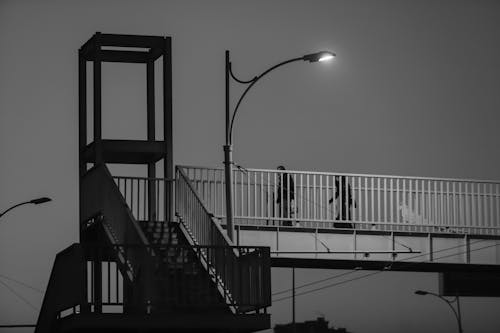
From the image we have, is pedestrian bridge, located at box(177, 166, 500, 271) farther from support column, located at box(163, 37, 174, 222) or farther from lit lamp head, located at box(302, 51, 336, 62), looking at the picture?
lit lamp head, located at box(302, 51, 336, 62)

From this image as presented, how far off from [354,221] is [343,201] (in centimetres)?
81

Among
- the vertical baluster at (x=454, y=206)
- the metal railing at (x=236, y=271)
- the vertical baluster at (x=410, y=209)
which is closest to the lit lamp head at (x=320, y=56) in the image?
the metal railing at (x=236, y=271)

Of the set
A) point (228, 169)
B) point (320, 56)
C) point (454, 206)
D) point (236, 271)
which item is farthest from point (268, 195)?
point (236, 271)

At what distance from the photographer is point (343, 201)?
1882 inches

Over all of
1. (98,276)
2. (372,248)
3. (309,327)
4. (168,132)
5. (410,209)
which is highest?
(168,132)

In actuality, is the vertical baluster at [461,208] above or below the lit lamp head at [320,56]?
below

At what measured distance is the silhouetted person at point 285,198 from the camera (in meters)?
46.8

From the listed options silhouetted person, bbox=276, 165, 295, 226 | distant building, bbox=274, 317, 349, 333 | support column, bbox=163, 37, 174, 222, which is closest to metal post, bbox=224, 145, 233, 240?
support column, bbox=163, 37, 174, 222

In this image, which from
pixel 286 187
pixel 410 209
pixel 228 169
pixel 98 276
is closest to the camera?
pixel 98 276

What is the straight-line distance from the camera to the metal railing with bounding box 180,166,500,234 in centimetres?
4612

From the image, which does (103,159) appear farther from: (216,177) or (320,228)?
(320,228)

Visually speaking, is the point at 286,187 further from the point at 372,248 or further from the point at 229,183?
the point at 229,183

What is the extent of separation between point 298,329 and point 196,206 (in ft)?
411

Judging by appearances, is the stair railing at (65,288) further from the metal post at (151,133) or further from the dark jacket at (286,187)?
the dark jacket at (286,187)
